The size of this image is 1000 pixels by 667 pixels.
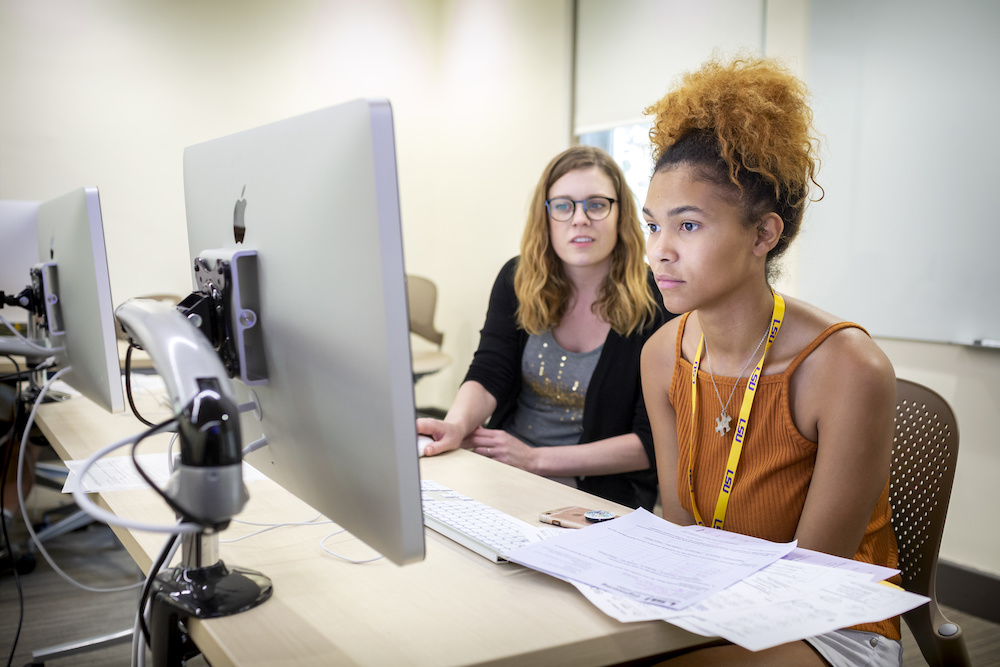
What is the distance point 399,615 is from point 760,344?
28.6 inches

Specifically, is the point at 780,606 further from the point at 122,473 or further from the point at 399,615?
the point at 122,473

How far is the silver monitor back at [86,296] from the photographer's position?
123 cm

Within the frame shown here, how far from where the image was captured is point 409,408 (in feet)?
2.11

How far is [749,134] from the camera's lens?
3.74 ft

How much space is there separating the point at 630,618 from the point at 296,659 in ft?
1.09

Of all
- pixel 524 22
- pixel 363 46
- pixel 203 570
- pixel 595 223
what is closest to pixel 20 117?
pixel 363 46

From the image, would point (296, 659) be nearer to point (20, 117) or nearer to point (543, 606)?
point (543, 606)

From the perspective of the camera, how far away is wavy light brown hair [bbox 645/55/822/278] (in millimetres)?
1150

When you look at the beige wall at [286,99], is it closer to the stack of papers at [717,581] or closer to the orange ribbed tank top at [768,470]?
the orange ribbed tank top at [768,470]

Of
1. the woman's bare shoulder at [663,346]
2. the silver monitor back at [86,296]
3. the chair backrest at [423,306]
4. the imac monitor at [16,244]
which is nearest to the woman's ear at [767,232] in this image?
the woman's bare shoulder at [663,346]

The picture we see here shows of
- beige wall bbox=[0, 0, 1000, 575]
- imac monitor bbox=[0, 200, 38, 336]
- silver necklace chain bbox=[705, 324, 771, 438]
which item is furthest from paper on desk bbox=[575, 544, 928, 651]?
beige wall bbox=[0, 0, 1000, 575]

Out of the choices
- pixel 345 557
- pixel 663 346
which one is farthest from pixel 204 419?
pixel 663 346

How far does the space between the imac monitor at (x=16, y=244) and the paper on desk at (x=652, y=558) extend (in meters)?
1.63

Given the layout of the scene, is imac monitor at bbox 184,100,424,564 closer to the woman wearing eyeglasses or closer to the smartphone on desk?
the smartphone on desk
